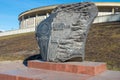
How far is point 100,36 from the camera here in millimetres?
15031

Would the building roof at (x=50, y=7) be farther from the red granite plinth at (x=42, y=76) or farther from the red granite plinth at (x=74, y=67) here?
the red granite plinth at (x=42, y=76)

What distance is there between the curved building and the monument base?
27.1 m

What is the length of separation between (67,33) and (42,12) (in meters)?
32.2

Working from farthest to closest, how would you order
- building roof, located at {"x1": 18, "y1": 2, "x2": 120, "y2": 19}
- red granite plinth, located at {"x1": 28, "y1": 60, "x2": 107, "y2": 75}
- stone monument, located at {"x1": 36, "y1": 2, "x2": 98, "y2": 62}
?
building roof, located at {"x1": 18, "y1": 2, "x2": 120, "y2": 19} → stone monument, located at {"x1": 36, "y1": 2, "x2": 98, "y2": 62} → red granite plinth, located at {"x1": 28, "y1": 60, "x2": 107, "y2": 75}

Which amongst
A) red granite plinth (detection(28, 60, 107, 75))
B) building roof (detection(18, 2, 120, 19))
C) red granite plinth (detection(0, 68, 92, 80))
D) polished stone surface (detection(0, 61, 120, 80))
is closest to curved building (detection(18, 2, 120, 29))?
building roof (detection(18, 2, 120, 19))

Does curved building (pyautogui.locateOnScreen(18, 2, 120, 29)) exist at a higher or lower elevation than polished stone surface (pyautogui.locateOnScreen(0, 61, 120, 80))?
higher

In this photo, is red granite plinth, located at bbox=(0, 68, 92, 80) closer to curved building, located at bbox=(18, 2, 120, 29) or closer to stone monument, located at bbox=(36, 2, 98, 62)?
stone monument, located at bbox=(36, 2, 98, 62)

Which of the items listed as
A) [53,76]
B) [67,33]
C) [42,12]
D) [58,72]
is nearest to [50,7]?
[42,12]

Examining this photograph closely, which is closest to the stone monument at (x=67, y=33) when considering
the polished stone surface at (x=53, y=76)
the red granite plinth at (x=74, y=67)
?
the red granite plinth at (x=74, y=67)

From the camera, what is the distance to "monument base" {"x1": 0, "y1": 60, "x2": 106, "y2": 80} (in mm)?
6233

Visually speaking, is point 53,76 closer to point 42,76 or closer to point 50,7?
point 42,76

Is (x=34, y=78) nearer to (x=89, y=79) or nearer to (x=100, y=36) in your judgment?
(x=89, y=79)

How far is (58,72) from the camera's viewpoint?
691cm

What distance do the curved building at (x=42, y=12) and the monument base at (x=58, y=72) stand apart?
27.1 meters
